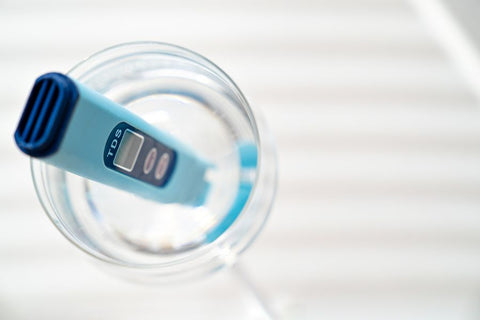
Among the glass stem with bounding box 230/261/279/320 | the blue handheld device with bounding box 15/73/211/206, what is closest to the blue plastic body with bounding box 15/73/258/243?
the blue handheld device with bounding box 15/73/211/206

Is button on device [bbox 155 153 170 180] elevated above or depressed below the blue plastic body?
above

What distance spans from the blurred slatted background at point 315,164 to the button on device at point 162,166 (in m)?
0.15

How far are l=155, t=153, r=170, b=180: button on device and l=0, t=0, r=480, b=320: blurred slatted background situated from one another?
0.50 ft

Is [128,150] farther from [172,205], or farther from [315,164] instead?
[315,164]

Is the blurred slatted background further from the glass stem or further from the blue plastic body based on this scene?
the blue plastic body

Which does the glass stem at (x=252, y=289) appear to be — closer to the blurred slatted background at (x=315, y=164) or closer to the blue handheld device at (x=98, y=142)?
the blurred slatted background at (x=315, y=164)

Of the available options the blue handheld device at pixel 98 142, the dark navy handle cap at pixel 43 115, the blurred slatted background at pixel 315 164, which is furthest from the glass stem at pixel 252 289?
the dark navy handle cap at pixel 43 115

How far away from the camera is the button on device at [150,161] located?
0.33 metres

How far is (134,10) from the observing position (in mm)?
510

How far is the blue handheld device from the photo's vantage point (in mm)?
239

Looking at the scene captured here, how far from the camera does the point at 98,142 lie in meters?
0.28

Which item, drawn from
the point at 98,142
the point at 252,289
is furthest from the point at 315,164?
the point at 98,142

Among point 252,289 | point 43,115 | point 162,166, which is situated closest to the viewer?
point 43,115

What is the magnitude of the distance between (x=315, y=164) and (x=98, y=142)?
11.1 inches
